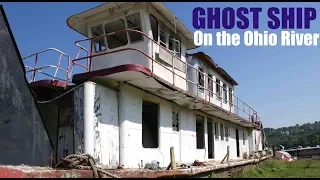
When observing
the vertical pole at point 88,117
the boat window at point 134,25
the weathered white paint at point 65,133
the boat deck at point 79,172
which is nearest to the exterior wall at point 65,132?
the weathered white paint at point 65,133

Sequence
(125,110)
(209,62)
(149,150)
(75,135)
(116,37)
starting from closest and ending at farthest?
(75,135) < (125,110) < (149,150) < (116,37) < (209,62)

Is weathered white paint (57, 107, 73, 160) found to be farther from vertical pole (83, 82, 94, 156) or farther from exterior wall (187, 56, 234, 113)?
exterior wall (187, 56, 234, 113)

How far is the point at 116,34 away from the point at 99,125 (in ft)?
13.3

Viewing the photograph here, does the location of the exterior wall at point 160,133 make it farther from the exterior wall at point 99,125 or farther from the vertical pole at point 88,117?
the vertical pole at point 88,117

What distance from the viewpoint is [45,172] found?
19.7ft

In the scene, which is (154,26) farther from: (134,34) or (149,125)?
(149,125)

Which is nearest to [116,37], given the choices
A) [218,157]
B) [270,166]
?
[218,157]

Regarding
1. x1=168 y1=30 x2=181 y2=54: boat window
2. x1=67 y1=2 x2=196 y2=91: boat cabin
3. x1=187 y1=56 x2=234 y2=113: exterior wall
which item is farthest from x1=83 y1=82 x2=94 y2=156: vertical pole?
x1=187 y1=56 x2=234 y2=113: exterior wall

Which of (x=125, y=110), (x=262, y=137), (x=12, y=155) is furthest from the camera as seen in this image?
(x=262, y=137)

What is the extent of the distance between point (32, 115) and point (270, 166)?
1831 cm

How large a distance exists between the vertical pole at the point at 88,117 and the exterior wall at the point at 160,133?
1.18 meters

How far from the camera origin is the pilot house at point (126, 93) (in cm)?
852

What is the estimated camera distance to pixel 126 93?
9539 millimetres

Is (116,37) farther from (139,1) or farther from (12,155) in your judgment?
(12,155)
